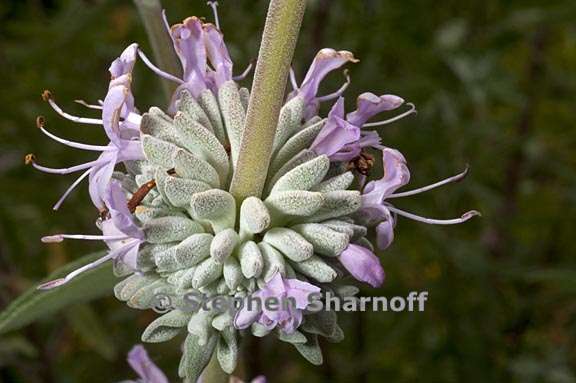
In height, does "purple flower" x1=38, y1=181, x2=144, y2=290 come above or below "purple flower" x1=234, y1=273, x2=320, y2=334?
above

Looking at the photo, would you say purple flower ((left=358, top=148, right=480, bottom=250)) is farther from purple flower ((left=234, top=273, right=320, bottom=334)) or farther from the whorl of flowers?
purple flower ((left=234, top=273, right=320, bottom=334))

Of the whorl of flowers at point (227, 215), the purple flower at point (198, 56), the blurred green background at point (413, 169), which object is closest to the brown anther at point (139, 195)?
the whorl of flowers at point (227, 215)

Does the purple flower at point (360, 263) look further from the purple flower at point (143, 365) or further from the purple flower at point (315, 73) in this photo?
the purple flower at point (143, 365)

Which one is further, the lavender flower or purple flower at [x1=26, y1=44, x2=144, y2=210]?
the lavender flower

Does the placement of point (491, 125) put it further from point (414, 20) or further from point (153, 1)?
point (153, 1)

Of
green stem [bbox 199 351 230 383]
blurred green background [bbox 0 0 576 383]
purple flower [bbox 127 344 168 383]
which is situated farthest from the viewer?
blurred green background [bbox 0 0 576 383]

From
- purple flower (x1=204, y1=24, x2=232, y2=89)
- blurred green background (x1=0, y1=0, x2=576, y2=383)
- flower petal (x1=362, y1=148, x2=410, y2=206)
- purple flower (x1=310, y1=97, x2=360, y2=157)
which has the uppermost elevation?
purple flower (x1=204, y1=24, x2=232, y2=89)

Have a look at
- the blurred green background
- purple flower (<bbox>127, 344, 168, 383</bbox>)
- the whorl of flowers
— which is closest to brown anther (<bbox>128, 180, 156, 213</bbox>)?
the whorl of flowers

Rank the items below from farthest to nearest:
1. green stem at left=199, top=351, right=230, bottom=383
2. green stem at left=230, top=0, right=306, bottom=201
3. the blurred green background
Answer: the blurred green background < green stem at left=199, top=351, right=230, bottom=383 < green stem at left=230, top=0, right=306, bottom=201

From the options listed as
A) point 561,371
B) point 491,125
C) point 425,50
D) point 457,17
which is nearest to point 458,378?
point 561,371
